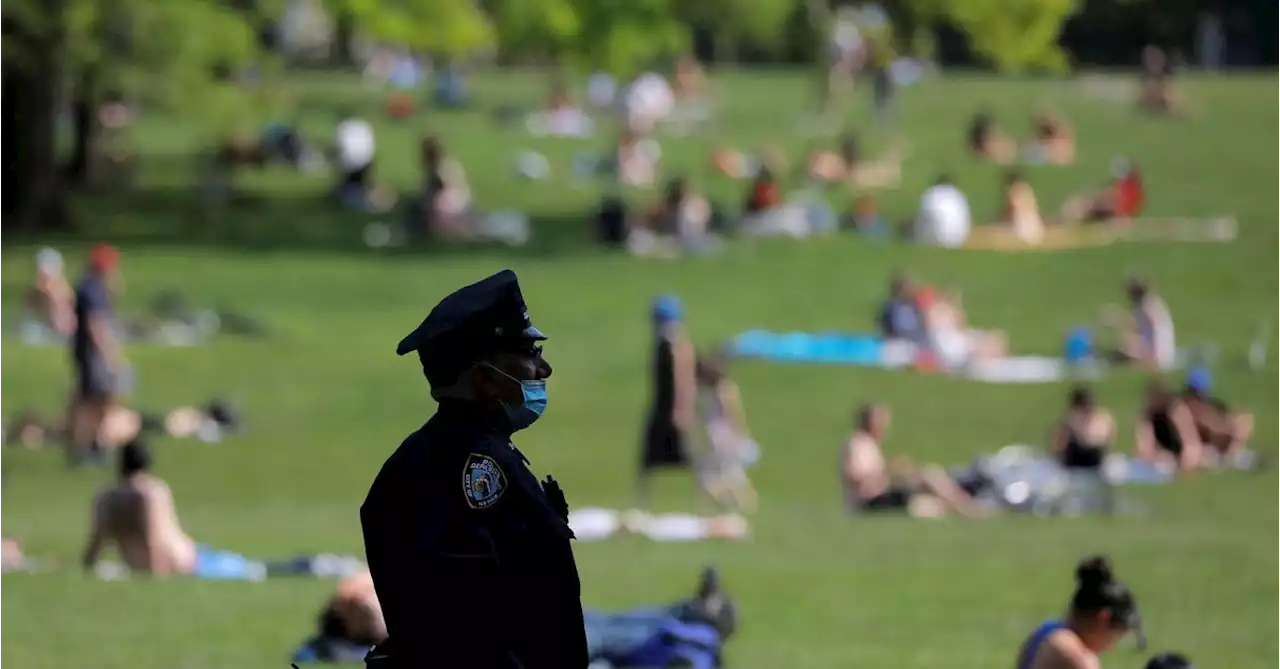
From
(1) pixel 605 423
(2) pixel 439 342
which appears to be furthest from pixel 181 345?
(2) pixel 439 342

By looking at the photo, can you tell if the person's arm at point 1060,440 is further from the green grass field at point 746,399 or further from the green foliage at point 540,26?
the green foliage at point 540,26

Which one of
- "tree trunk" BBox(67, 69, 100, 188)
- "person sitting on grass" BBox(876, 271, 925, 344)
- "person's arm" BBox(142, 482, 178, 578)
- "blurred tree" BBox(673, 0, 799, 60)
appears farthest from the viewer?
"blurred tree" BBox(673, 0, 799, 60)

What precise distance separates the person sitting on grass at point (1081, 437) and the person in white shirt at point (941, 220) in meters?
12.7

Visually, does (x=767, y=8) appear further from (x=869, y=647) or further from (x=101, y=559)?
(x=869, y=647)

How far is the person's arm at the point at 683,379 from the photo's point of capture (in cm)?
2122

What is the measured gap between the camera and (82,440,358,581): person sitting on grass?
1562cm

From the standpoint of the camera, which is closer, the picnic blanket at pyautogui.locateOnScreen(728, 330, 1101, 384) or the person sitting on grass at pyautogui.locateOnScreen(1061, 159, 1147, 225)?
the picnic blanket at pyautogui.locateOnScreen(728, 330, 1101, 384)

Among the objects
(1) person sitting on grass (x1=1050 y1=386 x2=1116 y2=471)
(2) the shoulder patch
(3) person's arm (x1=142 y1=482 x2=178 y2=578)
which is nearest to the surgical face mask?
(2) the shoulder patch

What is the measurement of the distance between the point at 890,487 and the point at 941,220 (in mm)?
14197

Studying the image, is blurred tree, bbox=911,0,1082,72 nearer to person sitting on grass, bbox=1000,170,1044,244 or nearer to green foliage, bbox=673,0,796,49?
person sitting on grass, bbox=1000,170,1044,244

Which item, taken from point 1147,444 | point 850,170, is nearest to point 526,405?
point 1147,444

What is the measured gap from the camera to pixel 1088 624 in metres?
9.99

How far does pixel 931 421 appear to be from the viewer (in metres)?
26.5

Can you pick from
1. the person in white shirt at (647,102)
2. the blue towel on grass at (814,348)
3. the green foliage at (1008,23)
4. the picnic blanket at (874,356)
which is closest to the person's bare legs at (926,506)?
the picnic blanket at (874,356)
